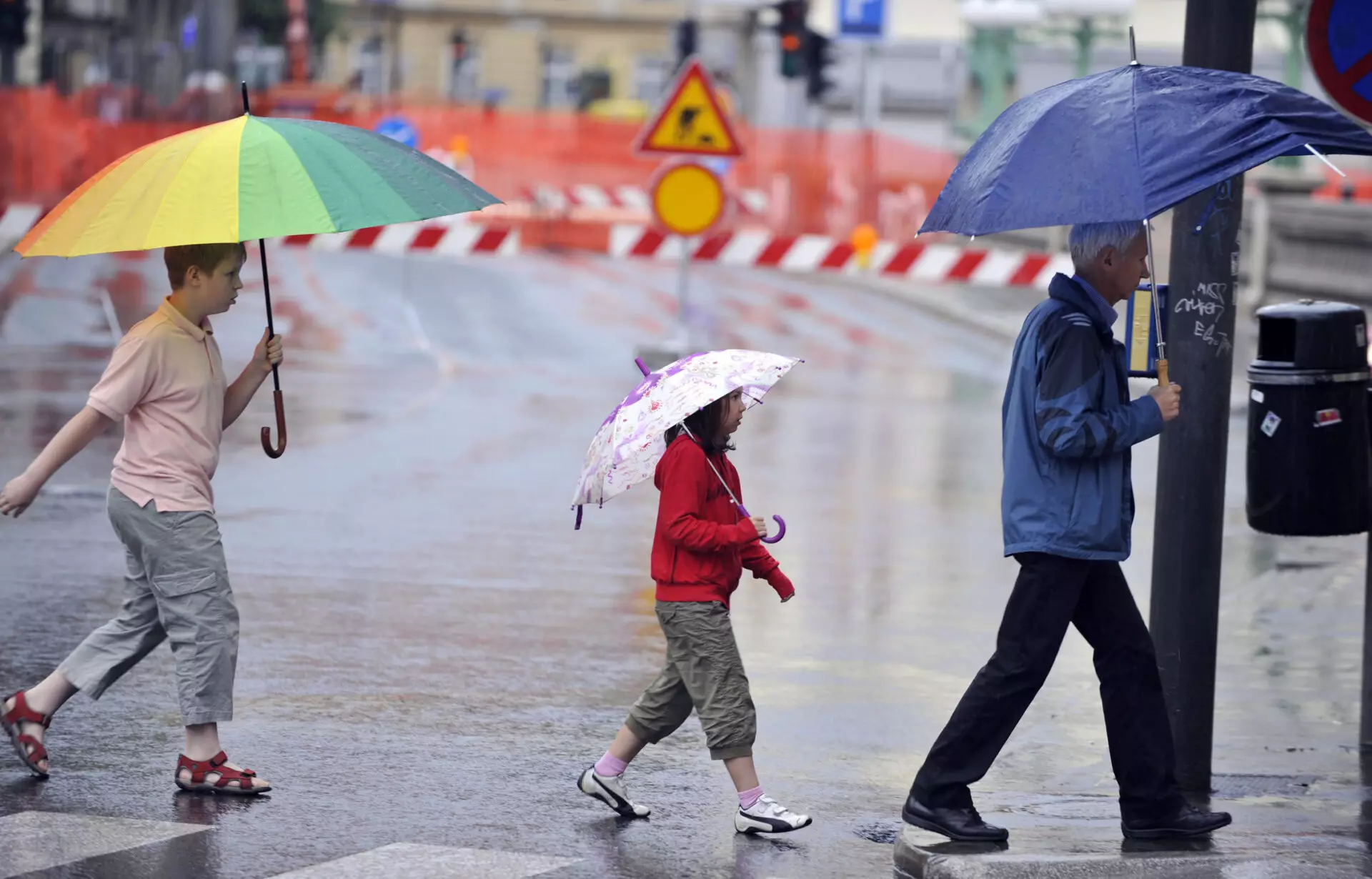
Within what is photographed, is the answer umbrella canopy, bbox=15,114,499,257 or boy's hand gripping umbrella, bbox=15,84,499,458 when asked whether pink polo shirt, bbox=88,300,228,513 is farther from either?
umbrella canopy, bbox=15,114,499,257

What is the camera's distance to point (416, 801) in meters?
6.17

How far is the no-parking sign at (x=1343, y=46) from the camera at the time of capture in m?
7.12

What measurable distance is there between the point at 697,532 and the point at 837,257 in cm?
1464

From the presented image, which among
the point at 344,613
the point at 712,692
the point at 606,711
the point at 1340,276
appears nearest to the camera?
the point at 712,692

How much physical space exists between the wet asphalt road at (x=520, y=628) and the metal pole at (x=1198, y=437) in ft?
1.59

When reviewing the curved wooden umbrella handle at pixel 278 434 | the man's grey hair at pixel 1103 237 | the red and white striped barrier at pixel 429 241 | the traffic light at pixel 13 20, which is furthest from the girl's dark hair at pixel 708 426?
the traffic light at pixel 13 20

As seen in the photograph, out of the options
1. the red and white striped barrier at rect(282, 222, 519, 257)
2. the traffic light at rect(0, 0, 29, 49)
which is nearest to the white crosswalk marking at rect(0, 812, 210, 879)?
the red and white striped barrier at rect(282, 222, 519, 257)

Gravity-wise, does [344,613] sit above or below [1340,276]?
below

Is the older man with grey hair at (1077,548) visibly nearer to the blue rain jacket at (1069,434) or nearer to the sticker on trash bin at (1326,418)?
the blue rain jacket at (1069,434)

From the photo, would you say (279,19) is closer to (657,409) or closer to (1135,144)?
(657,409)

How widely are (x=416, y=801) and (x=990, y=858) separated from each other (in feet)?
5.52

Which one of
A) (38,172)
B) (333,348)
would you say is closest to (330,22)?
(38,172)

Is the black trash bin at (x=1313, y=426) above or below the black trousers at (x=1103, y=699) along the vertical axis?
above

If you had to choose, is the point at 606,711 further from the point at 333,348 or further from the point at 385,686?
the point at 333,348
